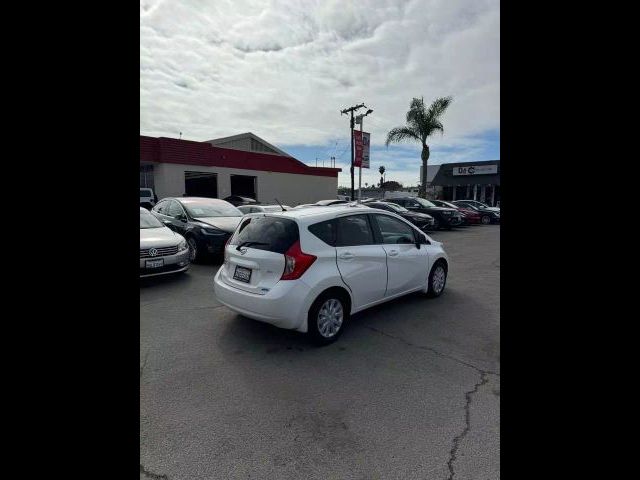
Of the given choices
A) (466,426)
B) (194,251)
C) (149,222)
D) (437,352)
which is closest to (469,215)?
(194,251)

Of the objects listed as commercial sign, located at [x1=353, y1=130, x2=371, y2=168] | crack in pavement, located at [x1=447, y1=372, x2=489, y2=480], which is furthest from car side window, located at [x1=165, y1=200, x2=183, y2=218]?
commercial sign, located at [x1=353, y1=130, x2=371, y2=168]

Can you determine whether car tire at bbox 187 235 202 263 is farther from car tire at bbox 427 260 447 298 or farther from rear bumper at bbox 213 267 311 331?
car tire at bbox 427 260 447 298

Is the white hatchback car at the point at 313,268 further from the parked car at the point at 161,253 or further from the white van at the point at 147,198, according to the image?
the white van at the point at 147,198

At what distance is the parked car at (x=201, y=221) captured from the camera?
8.09 meters

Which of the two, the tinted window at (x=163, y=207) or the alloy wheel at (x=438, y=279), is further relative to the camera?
the tinted window at (x=163, y=207)

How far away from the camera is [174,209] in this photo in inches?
375

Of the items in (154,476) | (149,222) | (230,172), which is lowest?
(154,476)

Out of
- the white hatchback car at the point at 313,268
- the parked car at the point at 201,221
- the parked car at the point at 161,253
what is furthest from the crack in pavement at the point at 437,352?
the parked car at the point at 201,221

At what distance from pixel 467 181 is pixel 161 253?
33702mm

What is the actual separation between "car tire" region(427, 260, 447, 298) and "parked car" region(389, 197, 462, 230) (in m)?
12.1

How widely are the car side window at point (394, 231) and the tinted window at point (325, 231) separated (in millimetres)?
868

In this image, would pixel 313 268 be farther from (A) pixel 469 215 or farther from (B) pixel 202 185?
(B) pixel 202 185

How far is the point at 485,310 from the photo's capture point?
5.21 m
